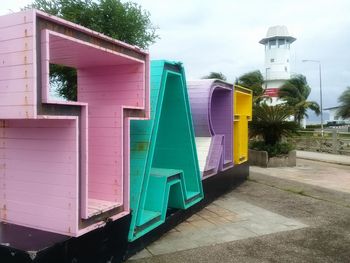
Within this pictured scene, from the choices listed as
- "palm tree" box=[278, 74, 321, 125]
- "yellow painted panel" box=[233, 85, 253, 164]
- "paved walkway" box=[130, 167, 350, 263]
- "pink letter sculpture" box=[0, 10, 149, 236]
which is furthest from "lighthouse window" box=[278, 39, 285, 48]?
"pink letter sculpture" box=[0, 10, 149, 236]

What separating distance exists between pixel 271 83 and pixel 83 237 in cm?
5820

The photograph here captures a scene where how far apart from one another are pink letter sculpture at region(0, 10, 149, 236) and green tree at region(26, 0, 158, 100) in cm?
911

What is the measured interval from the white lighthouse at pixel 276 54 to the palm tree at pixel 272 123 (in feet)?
148

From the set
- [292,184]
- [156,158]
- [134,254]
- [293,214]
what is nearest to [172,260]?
[134,254]

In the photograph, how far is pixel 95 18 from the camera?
571 inches

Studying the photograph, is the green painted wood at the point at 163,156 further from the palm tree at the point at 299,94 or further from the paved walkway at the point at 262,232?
the palm tree at the point at 299,94

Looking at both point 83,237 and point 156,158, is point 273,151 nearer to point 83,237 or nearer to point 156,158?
point 156,158

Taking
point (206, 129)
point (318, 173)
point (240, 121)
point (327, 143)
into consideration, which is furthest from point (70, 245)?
point (327, 143)

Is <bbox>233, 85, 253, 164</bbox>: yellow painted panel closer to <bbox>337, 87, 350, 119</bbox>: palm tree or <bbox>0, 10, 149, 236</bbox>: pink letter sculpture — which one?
→ <bbox>0, 10, 149, 236</bbox>: pink letter sculpture

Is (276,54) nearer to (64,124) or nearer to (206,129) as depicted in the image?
(206,129)

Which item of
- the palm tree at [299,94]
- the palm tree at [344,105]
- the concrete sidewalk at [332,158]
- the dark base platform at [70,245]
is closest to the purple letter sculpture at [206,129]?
the dark base platform at [70,245]

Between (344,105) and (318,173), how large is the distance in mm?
27230

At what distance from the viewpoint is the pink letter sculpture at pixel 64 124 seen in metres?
3.46

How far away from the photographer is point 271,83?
59.8 metres
